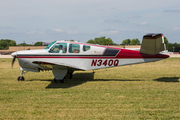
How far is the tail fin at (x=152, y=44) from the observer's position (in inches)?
344

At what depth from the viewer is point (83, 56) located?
9852 mm

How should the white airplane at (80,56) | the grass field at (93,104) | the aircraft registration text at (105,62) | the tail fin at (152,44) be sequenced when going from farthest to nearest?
the aircraft registration text at (105,62)
the white airplane at (80,56)
the tail fin at (152,44)
the grass field at (93,104)

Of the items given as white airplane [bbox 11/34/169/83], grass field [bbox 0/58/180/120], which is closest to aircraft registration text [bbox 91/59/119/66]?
white airplane [bbox 11/34/169/83]

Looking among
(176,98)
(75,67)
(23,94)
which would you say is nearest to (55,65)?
(75,67)

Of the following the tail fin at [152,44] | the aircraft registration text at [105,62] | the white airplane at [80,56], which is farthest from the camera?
the aircraft registration text at [105,62]

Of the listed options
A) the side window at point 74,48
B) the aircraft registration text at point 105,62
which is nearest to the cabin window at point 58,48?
the side window at point 74,48

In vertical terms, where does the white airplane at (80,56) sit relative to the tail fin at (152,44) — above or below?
below

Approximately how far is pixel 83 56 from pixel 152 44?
3.50 metres

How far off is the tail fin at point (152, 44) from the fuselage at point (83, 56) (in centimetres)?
28

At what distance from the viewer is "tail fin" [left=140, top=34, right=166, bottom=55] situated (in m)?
8.74

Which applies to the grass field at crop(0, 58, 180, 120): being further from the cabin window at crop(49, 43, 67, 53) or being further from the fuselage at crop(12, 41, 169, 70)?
the cabin window at crop(49, 43, 67, 53)

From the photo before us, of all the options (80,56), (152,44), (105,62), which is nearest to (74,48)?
(80,56)

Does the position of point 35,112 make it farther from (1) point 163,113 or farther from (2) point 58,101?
(1) point 163,113

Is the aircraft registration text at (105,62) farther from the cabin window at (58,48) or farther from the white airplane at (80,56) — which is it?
the cabin window at (58,48)
